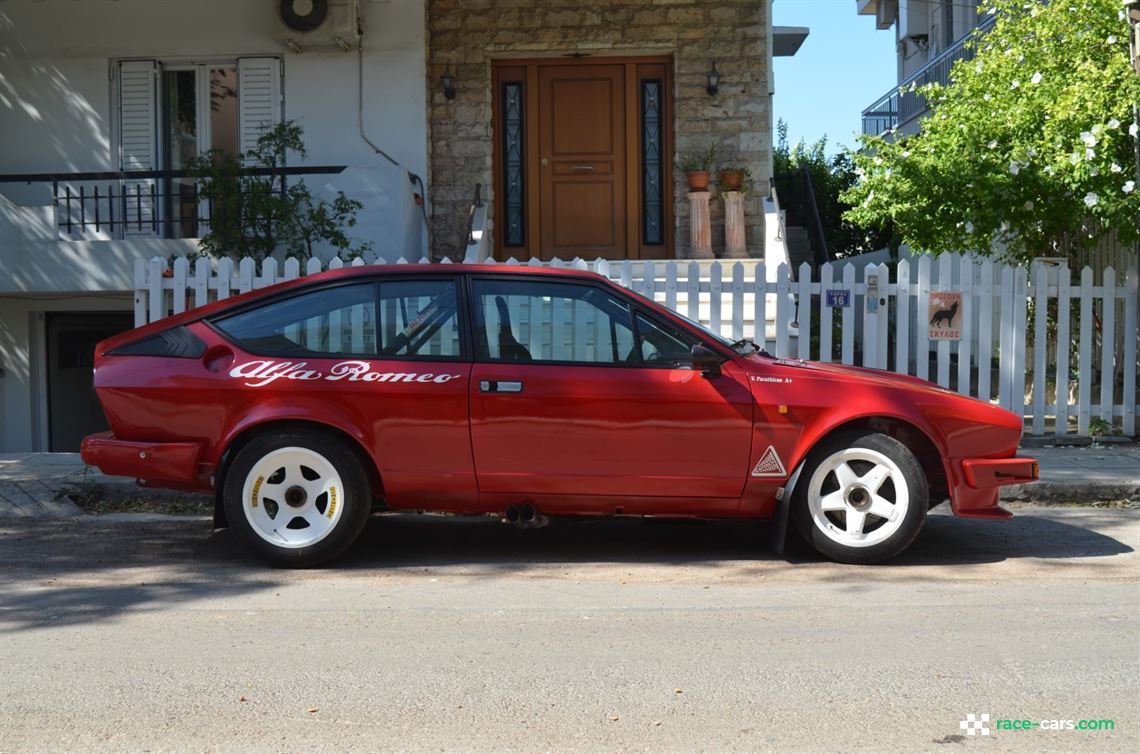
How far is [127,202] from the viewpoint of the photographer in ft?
47.3

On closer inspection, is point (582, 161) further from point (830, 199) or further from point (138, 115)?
point (830, 199)

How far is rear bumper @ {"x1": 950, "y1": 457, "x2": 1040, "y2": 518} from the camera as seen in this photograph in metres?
6.45

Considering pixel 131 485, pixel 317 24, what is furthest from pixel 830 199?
pixel 131 485

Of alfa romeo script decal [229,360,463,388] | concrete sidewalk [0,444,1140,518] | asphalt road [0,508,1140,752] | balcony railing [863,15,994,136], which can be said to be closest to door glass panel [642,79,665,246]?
balcony railing [863,15,994,136]

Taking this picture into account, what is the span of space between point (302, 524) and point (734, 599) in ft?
7.45

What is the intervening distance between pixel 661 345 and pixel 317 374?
1.80m

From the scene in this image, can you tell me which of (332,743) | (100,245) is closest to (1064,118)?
(332,743)

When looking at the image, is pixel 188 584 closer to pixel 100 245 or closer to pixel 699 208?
pixel 100 245

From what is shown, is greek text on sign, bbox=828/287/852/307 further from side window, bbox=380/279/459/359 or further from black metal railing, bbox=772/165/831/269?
black metal railing, bbox=772/165/831/269

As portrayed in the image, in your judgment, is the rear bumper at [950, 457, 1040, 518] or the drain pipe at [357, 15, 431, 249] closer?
the rear bumper at [950, 457, 1040, 518]

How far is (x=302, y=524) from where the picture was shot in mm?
6492

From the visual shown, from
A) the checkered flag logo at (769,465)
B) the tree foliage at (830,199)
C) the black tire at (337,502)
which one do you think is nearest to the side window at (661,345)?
the checkered flag logo at (769,465)

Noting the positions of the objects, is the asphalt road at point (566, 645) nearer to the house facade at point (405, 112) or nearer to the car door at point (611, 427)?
the car door at point (611, 427)

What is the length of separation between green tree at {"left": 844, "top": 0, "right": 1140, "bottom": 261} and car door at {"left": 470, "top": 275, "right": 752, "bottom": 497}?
508 centimetres
